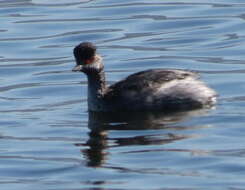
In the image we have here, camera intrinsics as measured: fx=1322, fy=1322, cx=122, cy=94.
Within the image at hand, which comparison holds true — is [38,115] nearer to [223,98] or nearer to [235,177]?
Answer: [223,98]

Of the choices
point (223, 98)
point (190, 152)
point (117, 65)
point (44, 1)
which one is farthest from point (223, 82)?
point (44, 1)

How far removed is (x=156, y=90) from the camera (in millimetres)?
17422

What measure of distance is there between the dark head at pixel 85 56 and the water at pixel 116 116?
0.61 m

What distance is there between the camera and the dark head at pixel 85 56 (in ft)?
57.3

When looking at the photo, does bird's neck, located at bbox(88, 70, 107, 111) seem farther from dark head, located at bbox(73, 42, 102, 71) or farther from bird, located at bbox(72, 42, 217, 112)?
dark head, located at bbox(73, 42, 102, 71)

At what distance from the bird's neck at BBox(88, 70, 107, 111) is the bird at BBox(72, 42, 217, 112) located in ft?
0.25

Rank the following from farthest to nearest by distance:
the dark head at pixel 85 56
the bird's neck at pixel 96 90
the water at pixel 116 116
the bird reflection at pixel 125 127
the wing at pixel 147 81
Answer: the bird's neck at pixel 96 90 → the dark head at pixel 85 56 → the wing at pixel 147 81 → the bird reflection at pixel 125 127 → the water at pixel 116 116

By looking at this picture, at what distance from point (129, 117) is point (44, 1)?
10215 millimetres

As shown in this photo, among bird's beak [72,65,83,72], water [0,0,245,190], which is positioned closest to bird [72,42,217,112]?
bird's beak [72,65,83,72]

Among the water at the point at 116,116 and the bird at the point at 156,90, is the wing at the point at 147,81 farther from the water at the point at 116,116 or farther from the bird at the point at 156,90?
the water at the point at 116,116

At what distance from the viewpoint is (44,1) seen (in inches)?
1068

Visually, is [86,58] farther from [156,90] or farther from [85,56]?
[156,90]

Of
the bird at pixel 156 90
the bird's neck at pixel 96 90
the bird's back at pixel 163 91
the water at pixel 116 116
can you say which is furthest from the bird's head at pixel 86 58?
the water at pixel 116 116

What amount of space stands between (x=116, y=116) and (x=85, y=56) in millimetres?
898
